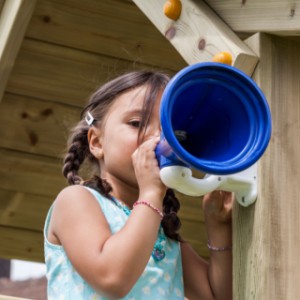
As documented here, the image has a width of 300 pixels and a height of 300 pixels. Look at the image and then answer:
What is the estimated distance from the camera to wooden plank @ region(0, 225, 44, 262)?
332 centimetres

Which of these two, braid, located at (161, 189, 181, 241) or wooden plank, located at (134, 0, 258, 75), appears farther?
braid, located at (161, 189, 181, 241)

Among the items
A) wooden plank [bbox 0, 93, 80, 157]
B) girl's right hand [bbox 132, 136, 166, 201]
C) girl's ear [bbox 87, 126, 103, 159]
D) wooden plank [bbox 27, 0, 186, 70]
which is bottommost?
wooden plank [bbox 0, 93, 80, 157]

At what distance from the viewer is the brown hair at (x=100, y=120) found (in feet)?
6.46

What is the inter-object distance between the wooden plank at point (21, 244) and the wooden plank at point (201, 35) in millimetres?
1510

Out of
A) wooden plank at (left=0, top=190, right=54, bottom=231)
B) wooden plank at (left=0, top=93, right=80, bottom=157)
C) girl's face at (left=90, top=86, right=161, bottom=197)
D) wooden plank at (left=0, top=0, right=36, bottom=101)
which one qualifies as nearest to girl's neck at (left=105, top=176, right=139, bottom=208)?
girl's face at (left=90, top=86, right=161, bottom=197)

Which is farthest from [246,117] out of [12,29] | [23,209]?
[23,209]

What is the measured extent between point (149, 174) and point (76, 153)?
43cm

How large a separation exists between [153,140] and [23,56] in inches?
43.7

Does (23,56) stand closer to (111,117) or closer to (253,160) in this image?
(111,117)

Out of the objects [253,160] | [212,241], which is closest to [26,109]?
[212,241]

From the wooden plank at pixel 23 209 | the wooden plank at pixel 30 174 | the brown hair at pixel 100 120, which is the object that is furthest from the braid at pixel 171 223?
the wooden plank at pixel 23 209

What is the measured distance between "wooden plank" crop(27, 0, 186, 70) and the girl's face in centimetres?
72

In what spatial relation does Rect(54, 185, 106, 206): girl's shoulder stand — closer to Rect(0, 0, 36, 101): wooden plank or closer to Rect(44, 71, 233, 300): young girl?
Rect(44, 71, 233, 300): young girl

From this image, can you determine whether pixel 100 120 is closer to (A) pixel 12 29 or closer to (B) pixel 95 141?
(B) pixel 95 141
